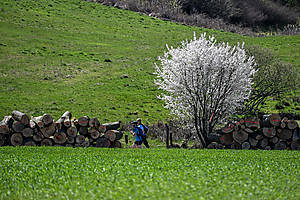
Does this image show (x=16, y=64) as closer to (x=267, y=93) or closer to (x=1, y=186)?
(x=267, y=93)

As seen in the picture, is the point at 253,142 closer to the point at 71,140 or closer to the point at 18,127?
the point at 71,140

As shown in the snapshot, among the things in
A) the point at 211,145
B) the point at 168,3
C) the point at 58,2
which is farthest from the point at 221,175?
the point at 168,3

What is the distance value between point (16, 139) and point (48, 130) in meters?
2.01

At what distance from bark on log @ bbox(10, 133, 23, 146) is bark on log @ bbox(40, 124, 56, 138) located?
1403 mm

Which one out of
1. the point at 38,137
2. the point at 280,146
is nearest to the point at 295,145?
the point at 280,146

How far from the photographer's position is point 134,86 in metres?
38.7

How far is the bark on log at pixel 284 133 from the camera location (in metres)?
20.2

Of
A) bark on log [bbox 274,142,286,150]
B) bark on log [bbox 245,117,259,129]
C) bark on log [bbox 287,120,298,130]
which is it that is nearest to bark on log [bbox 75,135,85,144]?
bark on log [bbox 245,117,259,129]

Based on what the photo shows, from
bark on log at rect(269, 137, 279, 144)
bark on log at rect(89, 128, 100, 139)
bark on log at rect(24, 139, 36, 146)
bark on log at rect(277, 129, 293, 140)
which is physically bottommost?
bark on log at rect(24, 139, 36, 146)

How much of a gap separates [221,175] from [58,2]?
66128mm

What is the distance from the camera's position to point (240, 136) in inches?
811

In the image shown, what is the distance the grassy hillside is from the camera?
32094mm

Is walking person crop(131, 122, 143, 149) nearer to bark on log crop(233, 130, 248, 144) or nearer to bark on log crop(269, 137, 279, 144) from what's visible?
bark on log crop(233, 130, 248, 144)

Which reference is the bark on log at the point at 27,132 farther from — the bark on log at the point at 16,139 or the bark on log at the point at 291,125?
the bark on log at the point at 291,125
